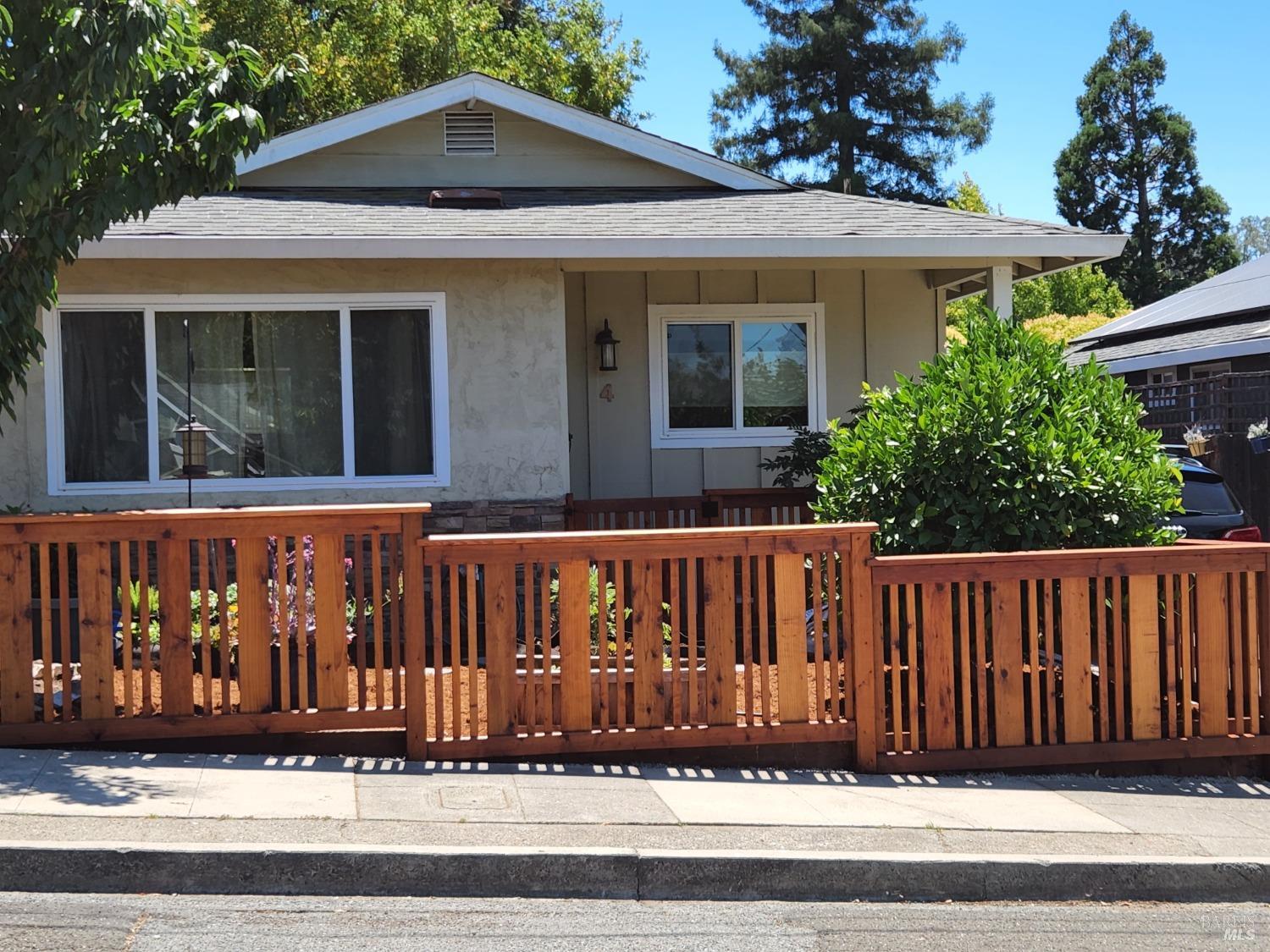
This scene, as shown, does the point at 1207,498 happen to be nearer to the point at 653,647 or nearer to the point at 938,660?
the point at 938,660

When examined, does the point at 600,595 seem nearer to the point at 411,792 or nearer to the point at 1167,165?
the point at 411,792

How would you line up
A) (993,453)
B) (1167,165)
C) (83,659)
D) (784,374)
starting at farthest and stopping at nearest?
(1167,165), (784,374), (993,453), (83,659)

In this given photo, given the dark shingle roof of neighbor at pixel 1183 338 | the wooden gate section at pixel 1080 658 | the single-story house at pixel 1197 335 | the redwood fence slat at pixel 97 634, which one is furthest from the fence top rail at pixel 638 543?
the single-story house at pixel 1197 335

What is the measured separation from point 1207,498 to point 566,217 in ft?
18.1

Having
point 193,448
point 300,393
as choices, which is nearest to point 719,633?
point 193,448

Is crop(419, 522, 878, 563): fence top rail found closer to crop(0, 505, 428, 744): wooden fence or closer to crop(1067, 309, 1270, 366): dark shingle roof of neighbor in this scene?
crop(0, 505, 428, 744): wooden fence

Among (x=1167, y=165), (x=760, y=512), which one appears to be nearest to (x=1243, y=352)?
(x=760, y=512)

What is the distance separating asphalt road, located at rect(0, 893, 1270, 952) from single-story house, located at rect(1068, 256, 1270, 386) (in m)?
15.2

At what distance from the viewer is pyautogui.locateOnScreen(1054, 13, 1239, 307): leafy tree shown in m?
46.6

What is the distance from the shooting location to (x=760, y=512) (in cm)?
1149

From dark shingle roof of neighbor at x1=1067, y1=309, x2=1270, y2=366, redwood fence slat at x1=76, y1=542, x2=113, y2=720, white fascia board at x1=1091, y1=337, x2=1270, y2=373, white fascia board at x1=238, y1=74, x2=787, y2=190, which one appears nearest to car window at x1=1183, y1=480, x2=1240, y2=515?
white fascia board at x1=238, y1=74, x2=787, y2=190

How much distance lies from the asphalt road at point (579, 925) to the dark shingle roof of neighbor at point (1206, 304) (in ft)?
59.7

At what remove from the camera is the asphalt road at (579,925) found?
4.28 meters

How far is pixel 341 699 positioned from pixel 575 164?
7.81 metres
